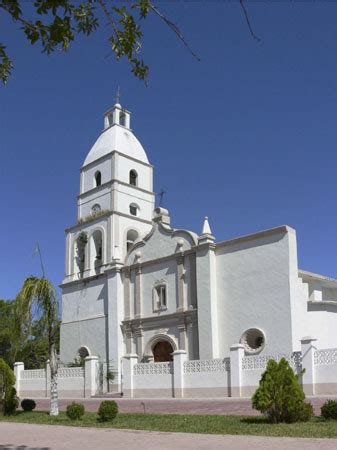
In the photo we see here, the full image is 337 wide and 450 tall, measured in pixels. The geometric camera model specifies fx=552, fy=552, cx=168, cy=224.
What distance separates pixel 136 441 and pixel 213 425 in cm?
273

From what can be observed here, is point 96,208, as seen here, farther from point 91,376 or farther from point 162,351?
point 91,376

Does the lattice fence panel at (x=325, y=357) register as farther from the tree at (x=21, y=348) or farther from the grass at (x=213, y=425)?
the tree at (x=21, y=348)

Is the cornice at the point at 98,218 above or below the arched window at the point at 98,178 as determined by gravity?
below

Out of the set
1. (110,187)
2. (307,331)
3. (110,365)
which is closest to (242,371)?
(307,331)

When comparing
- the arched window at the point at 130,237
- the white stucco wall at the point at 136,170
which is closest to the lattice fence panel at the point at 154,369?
the arched window at the point at 130,237

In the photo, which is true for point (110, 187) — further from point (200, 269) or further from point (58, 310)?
point (58, 310)

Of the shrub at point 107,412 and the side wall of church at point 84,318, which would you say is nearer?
the shrub at point 107,412

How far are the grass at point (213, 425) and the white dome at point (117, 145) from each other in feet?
66.2

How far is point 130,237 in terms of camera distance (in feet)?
110

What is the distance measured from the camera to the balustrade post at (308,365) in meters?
18.1

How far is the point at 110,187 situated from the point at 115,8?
90.1ft

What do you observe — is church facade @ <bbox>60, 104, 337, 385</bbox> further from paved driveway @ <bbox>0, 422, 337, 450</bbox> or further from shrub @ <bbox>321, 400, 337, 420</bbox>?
paved driveway @ <bbox>0, 422, 337, 450</bbox>

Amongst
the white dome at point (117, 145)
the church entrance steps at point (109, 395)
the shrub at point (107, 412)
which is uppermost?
the white dome at point (117, 145)

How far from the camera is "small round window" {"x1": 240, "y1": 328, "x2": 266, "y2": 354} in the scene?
950 inches
